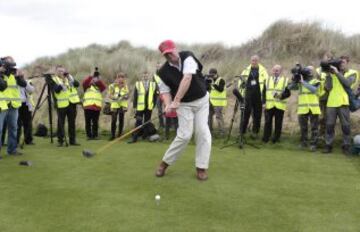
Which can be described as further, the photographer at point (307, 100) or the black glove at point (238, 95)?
the black glove at point (238, 95)

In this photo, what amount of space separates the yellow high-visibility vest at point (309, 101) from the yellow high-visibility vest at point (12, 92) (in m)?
6.43

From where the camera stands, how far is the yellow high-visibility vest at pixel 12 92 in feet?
33.1

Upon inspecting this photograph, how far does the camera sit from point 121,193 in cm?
688

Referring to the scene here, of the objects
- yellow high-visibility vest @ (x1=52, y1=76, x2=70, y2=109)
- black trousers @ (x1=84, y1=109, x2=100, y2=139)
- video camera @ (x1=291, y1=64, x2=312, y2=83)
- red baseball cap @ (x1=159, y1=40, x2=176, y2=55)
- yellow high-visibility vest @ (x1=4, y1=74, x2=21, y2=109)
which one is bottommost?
black trousers @ (x1=84, y1=109, x2=100, y2=139)

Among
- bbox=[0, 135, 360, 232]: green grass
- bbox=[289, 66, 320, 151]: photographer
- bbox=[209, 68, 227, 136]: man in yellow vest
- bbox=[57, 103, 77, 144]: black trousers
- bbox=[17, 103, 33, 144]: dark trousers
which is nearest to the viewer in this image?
bbox=[0, 135, 360, 232]: green grass

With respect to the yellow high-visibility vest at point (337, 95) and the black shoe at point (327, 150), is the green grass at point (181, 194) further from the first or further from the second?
the yellow high-visibility vest at point (337, 95)

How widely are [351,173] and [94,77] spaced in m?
7.92

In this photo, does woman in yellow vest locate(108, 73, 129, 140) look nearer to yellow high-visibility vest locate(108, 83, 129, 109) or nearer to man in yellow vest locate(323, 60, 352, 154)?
yellow high-visibility vest locate(108, 83, 129, 109)

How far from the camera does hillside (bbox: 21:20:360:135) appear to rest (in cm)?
1722

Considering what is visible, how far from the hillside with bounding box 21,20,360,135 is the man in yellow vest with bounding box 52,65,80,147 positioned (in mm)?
4365

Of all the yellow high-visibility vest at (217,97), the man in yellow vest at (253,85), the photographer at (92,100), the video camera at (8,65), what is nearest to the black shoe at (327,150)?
the man in yellow vest at (253,85)

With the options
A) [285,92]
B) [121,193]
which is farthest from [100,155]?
[285,92]

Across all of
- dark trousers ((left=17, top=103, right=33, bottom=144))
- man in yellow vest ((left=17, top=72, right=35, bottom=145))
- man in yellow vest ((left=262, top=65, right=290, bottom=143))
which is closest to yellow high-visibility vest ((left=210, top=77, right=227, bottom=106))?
man in yellow vest ((left=262, top=65, right=290, bottom=143))

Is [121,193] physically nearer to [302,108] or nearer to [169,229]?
[169,229]
